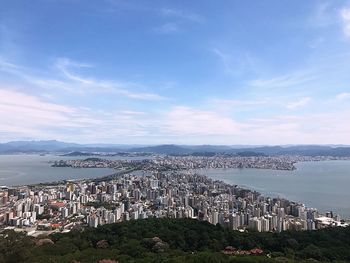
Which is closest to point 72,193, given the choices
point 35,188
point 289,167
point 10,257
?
point 35,188

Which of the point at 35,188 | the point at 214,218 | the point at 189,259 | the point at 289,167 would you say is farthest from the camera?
the point at 289,167

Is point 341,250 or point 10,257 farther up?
point 10,257

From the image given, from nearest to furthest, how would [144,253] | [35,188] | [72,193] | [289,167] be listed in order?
1. [144,253]
2. [72,193]
3. [35,188]
4. [289,167]

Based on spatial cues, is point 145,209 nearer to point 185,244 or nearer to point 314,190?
point 185,244

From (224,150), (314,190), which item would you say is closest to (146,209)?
(314,190)

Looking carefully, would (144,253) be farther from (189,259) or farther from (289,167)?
(289,167)

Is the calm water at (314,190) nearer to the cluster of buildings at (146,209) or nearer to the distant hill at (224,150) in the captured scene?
the cluster of buildings at (146,209)
